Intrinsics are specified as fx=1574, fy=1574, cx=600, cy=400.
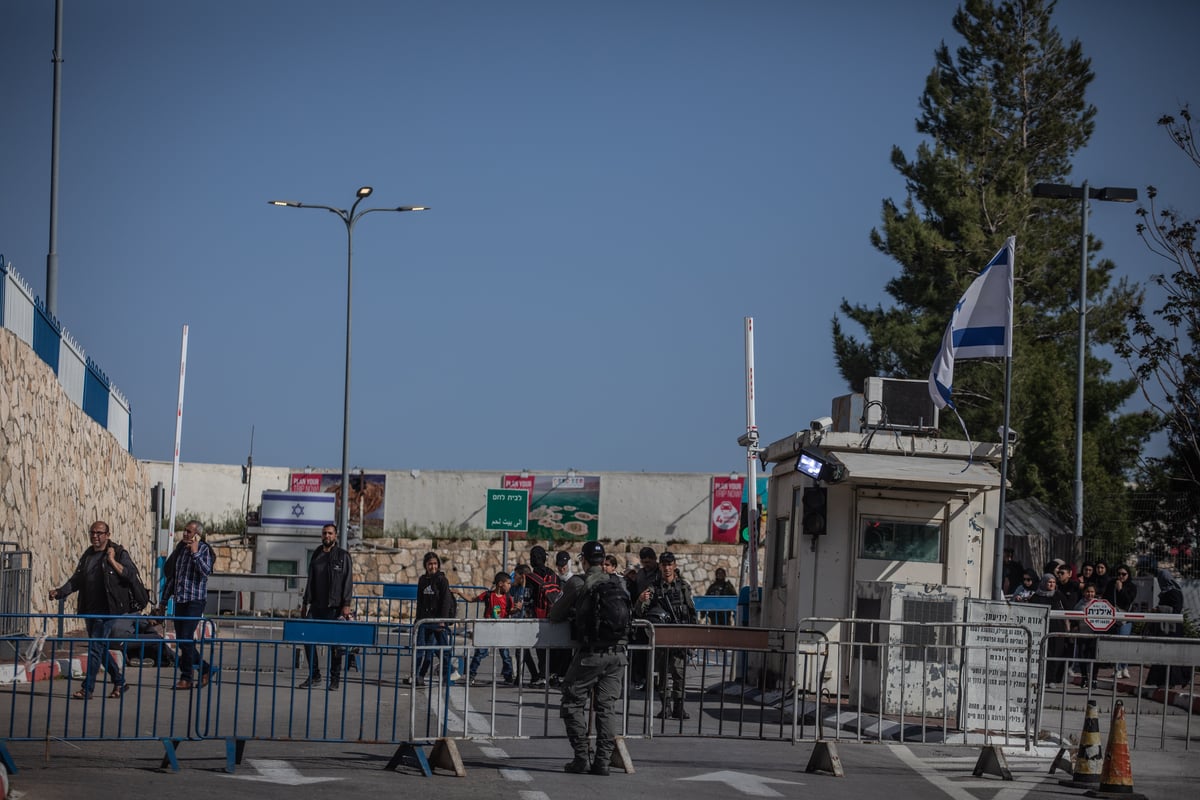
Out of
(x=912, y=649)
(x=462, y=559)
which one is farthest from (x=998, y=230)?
(x=912, y=649)

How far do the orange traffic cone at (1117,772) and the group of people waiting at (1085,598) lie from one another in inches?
295

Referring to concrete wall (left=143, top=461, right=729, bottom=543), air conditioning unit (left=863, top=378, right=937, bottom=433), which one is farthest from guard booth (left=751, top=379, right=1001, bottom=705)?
concrete wall (left=143, top=461, right=729, bottom=543)

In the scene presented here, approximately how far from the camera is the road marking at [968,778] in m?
11.1

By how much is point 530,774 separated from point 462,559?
37111 mm

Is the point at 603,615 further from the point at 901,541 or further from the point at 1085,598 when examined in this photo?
the point at 1085,598

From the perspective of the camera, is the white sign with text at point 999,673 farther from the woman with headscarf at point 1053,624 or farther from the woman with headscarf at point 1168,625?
the woman with headscarf at point 1053,624

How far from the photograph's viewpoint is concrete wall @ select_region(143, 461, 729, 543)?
51.0 metres

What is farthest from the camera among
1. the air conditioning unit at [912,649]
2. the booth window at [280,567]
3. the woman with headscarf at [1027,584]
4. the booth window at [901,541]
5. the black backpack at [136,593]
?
the booth window at [280,567]

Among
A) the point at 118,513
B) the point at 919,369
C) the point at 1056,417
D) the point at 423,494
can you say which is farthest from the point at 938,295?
the point at 118,513

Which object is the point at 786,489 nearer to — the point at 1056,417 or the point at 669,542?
the point at 1056,417

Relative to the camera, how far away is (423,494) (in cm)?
5169

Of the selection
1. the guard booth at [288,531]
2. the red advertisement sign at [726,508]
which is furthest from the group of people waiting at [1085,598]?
the red advertisement sign at [726,508]

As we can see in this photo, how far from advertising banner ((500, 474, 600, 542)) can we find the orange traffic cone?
3935 centimetres

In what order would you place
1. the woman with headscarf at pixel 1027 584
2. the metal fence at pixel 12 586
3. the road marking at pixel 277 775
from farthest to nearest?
the woman with headscarf at pixel 1027 584 < the metal fence at pixel 12 586 < the road marking at pixel 277 775
